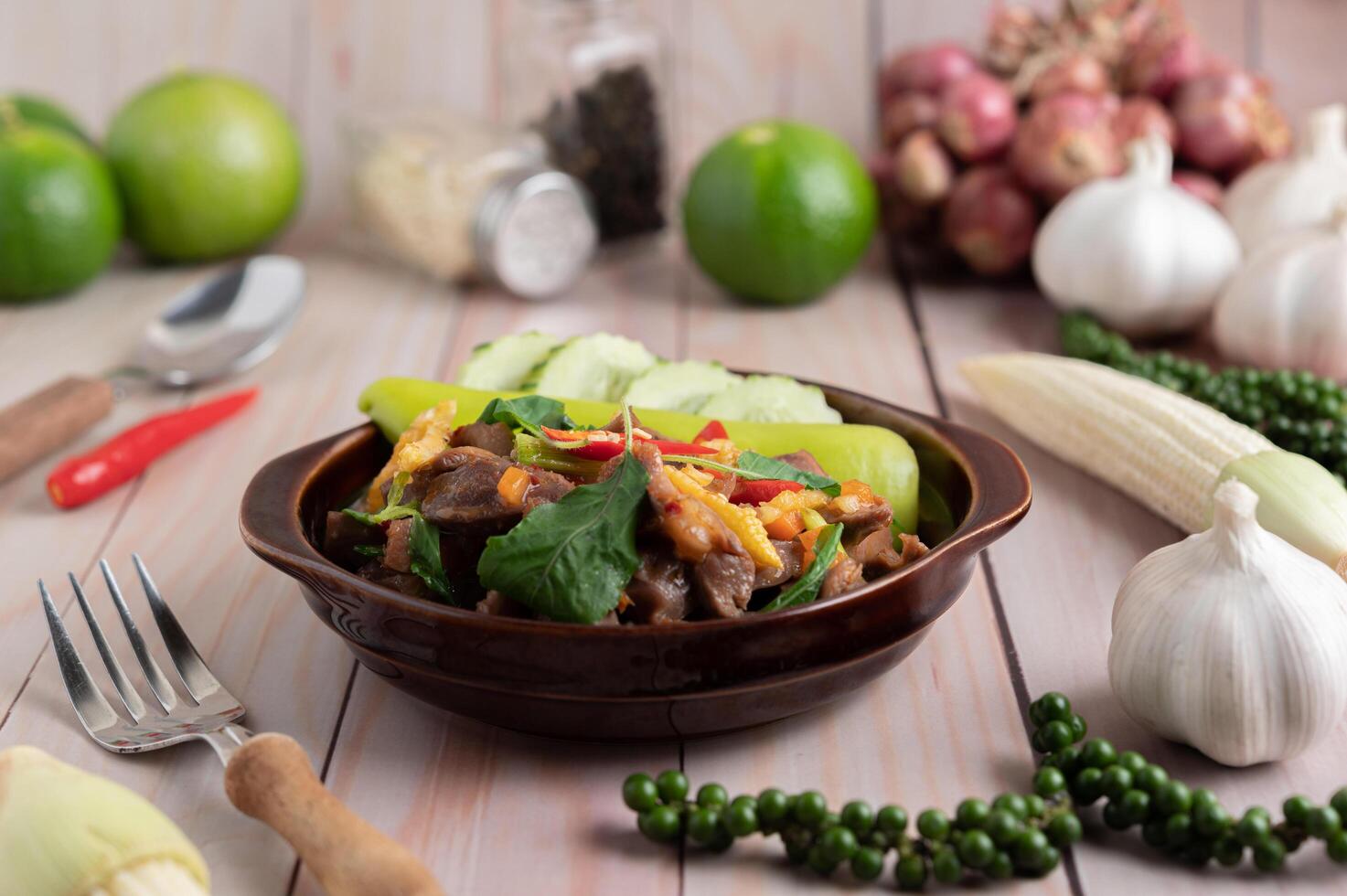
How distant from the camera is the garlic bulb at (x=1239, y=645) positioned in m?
1.50

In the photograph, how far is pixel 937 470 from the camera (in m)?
1.92

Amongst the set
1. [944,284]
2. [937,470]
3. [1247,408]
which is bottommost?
[944,284]

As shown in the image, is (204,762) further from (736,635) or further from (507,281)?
(507,281)

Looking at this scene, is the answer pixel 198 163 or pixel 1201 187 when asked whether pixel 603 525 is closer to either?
pixel 1201 187

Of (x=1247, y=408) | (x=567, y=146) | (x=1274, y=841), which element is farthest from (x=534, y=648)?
(x=567, y=146)

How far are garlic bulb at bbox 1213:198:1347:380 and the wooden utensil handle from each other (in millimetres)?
2117

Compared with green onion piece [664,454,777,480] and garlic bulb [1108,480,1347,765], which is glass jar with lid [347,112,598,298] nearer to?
green onion piece [664,454,777,480]

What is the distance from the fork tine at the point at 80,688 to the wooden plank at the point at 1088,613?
1180 mm

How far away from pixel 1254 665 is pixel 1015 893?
0.38 meters

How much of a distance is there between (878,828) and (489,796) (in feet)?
1.46

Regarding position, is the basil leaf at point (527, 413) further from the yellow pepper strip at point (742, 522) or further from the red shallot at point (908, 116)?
the red shallot at point (908, 116)

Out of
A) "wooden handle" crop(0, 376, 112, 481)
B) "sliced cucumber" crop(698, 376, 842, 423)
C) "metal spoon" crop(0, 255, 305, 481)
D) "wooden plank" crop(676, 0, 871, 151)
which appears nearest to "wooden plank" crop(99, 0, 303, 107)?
"metal spoon" crop(0, 255, 305, 481)

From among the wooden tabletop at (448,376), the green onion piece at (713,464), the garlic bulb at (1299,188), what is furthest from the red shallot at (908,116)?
the green onion piece at (713,464)

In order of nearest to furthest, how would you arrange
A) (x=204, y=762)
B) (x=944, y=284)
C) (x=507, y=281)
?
(x=204, y=762), (x=507, y=281), (x=944, y=284)
